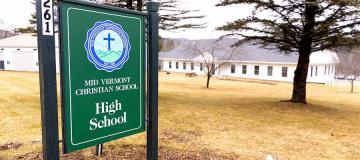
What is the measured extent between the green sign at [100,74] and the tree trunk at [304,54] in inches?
432

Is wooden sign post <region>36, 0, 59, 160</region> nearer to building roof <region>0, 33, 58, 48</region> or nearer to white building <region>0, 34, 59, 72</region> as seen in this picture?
white building <region>0, 34, 59, 72</region>

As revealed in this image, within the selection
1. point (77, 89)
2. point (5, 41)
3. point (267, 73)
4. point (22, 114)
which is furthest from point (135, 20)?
point (5, 41)

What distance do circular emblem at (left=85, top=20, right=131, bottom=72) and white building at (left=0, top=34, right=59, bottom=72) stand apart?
4777 cm

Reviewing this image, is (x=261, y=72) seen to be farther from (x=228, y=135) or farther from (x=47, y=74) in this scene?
(x=47, y=74)

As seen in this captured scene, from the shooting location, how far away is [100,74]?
3793mm

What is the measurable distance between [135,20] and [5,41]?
54266mm

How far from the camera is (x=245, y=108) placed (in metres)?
14.6

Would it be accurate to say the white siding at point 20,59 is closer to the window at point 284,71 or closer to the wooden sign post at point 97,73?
the window at point 284,71

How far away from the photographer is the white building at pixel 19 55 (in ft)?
156

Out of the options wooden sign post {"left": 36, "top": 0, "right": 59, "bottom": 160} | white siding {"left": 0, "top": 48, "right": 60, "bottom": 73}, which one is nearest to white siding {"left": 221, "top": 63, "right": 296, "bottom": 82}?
white siding {"left": 0, "top": 48, "right": 60, "bottom": 73}

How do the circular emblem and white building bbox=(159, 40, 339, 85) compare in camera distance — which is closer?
the circular emblem

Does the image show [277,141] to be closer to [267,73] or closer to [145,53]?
[145,53]

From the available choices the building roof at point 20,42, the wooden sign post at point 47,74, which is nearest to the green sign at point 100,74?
the wooden sign post at point 47,74

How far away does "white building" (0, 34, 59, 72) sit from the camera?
4756 cm
